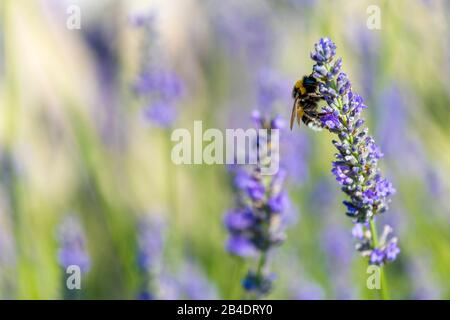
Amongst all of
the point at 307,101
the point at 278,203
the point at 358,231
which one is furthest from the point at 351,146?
the point at 307,101

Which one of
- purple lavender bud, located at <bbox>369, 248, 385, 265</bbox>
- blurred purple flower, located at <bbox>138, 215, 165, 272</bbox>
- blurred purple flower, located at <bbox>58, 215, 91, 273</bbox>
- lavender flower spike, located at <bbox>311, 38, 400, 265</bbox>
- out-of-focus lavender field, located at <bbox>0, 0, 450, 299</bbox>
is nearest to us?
lavender flower spike, located at <bbox>311, 38, 400, 265</bbox>

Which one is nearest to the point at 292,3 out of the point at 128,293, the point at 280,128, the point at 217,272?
the point at 217,272

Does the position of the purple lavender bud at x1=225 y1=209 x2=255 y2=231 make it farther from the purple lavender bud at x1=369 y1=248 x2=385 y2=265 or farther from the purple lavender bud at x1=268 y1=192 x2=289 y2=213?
the purple lavender bud at x1=369 y1=248 x2=385 y2=265

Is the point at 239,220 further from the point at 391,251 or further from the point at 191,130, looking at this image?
the point at 191,130

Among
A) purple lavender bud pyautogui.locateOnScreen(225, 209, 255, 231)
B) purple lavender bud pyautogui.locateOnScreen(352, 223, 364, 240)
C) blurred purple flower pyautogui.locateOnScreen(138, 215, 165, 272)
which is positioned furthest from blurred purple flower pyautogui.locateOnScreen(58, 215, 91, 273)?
purple lavender bud pyautogui.locateOnScreen(352, 223, 364, 240)

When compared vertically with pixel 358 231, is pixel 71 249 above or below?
below
